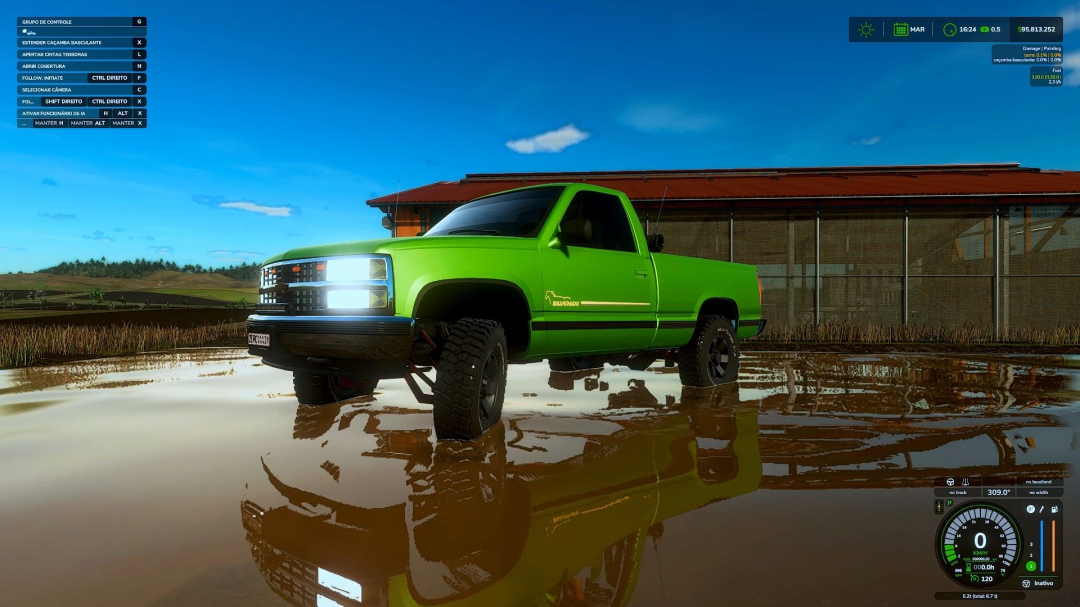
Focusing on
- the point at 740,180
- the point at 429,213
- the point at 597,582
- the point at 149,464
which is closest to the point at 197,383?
the point at 149,464

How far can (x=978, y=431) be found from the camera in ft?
17.1

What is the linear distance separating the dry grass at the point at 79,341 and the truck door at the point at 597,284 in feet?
35.0

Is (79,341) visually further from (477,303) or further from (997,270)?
(997,270)

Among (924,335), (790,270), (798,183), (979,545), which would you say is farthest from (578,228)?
(798,183)

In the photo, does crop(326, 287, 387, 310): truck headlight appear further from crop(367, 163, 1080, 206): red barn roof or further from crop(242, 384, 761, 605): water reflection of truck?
crop(367, 163, 1080, 206): red barn roof

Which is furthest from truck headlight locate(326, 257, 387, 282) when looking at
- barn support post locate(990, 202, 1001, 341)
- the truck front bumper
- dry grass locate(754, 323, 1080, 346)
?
barn support post locate(990, 202, 1001, 341)

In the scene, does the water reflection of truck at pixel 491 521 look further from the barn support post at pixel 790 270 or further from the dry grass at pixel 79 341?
the barn support post at pixel 790 270

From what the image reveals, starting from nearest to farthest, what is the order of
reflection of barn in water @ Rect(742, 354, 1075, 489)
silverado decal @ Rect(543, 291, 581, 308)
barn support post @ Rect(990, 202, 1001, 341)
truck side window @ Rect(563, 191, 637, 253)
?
reflection of barn in water @ Rect(742, 354, 1075, 489) → silverado decal @ Rect(543, 291, 581, 308) → truck side window @ Rect(563, 191, 637, 253) → barn support post @ Rect(990, 202, 1001, 341)

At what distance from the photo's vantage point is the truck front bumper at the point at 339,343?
4.38 metres

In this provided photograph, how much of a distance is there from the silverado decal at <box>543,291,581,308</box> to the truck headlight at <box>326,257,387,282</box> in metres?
1.47

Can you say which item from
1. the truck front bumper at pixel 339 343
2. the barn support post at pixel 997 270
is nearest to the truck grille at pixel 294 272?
the truck front bumper at pixel 339 343

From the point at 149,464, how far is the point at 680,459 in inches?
147

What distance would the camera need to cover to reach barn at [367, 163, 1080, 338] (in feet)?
57.9

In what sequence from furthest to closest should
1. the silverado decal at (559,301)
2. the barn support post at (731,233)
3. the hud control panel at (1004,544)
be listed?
the barn support post at (731,233) < the silverado decal at (559,301) < the hud control panel at (1004,544)
